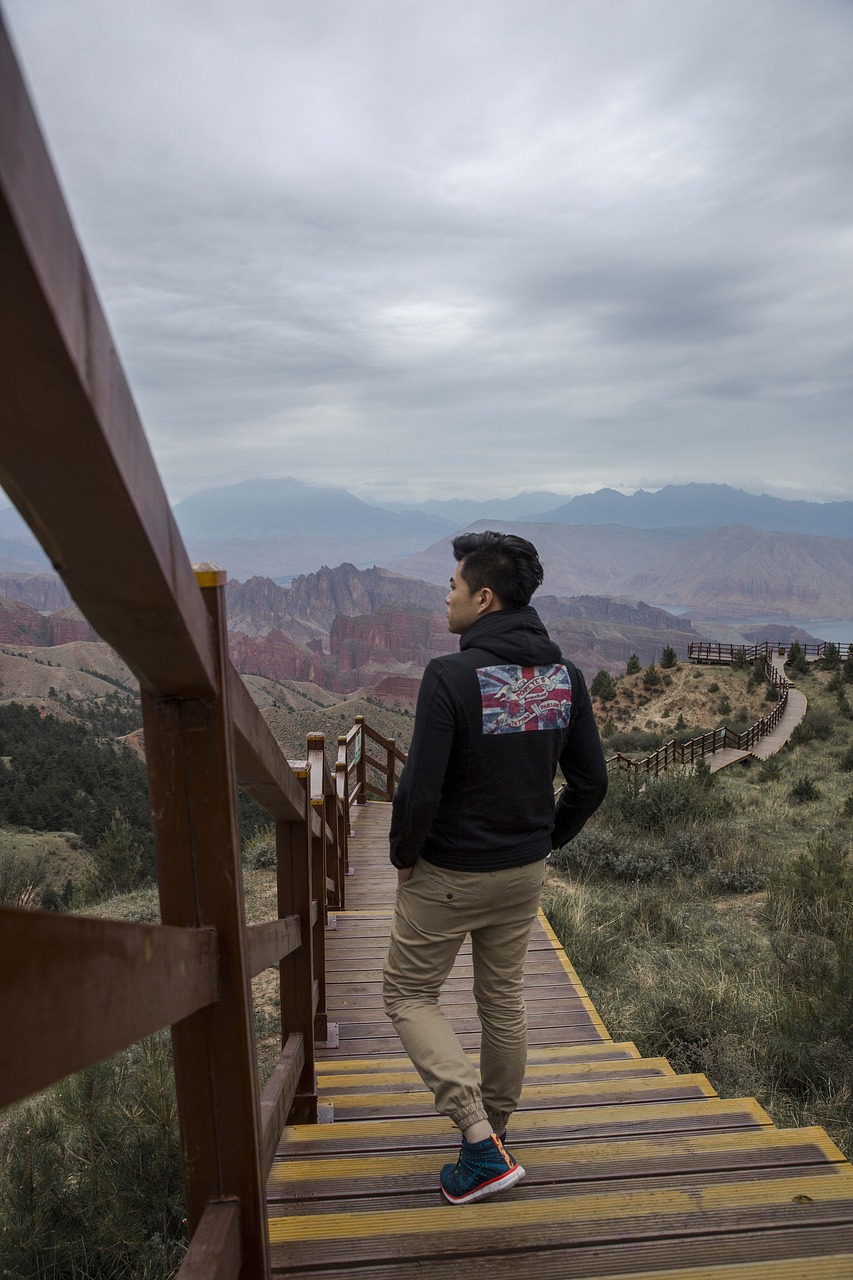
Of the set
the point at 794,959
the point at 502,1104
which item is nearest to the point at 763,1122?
the point at 502,1104

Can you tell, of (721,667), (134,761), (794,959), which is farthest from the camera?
(721,667)

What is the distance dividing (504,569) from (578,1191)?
1.56 metres

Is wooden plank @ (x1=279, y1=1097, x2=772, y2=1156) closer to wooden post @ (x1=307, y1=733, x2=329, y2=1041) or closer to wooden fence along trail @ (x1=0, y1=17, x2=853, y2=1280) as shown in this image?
wooden fence along trail @ (x1=0, y1=17, x2=853, y2=1280)

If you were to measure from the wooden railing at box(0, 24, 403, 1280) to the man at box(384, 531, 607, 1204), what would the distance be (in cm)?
52

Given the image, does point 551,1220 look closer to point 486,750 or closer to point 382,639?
point 486,750

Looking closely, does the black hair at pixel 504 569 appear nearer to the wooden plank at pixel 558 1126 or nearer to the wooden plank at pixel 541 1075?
the wooden plank at pixel 558 1126

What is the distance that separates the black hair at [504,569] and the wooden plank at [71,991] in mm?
1416

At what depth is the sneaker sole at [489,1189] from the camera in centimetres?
205

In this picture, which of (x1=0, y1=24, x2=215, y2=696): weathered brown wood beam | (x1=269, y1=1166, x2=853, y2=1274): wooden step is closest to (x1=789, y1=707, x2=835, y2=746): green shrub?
(x1=269, y1=1166, x2=853, y2=1274): wooden step

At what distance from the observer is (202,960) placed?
1147mm

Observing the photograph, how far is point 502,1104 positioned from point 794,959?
10.9 ft

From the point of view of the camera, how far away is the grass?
3.70 metres

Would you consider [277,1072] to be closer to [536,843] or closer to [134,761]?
[536,843]

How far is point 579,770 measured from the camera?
2.43 meters
